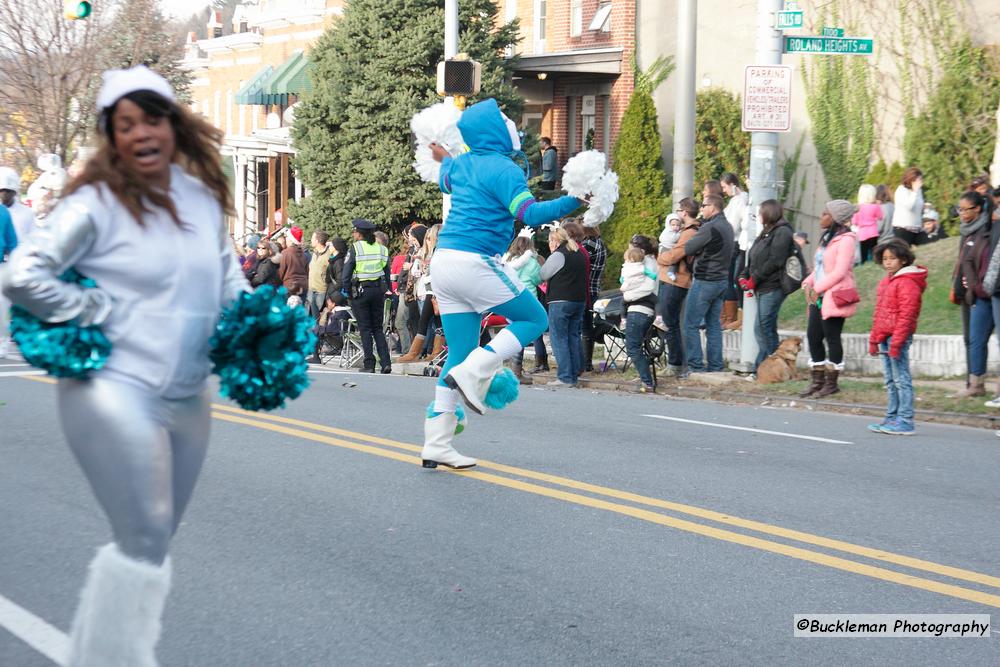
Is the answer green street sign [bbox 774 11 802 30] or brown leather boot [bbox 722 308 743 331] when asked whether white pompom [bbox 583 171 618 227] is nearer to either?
green street sign [bbox 774 11 802 30]

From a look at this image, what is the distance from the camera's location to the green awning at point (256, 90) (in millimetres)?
40531

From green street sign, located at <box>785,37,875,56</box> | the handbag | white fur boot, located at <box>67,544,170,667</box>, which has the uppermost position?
green street sign, located at <box>785,37,875,56</box>

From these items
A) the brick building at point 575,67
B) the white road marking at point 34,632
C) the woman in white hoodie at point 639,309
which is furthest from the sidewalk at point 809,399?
the brick building at point 575,67

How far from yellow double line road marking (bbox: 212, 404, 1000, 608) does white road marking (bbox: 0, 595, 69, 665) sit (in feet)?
10.6

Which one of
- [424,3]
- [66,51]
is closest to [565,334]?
[424,3]

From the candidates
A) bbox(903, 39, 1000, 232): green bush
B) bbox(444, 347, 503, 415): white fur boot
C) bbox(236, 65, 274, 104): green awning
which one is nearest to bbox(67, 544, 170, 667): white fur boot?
bbox(444, 347, 503, 415): white fur boot

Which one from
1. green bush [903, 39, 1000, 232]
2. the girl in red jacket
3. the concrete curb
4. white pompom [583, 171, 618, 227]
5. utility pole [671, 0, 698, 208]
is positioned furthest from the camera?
green bush [903, 39, 1000, 232]

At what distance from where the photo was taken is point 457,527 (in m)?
7.17

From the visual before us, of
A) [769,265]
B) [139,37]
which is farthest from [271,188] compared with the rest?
[769,265]

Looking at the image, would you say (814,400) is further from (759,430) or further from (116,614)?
(116,614)

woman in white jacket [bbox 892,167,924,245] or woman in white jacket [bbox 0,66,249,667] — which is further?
woman in white jacket [bbox 892,167,924,245]

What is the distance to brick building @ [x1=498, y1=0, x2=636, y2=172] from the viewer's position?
98.1 feet

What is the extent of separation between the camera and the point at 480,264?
8.24m

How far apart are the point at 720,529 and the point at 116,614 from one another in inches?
155
